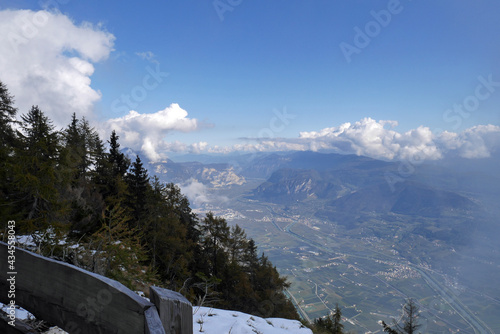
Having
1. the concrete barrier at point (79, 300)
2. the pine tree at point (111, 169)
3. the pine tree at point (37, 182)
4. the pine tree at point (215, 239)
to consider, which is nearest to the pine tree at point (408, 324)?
the pine tree at point (215, 239)

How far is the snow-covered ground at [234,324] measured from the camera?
4.72m

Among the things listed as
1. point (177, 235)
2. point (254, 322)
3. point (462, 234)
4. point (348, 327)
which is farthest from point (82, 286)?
point (462, 234)

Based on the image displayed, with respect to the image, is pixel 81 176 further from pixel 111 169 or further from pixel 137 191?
pixel 137 191

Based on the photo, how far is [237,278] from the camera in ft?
75.2

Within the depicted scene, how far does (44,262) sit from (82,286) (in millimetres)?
447

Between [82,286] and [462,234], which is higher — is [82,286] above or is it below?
above

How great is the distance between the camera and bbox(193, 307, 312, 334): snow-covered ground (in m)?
4.72

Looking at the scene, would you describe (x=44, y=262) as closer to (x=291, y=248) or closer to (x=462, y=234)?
(x=291, y=248)

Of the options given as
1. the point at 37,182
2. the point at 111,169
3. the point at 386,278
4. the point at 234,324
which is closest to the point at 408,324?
the point at 234,324

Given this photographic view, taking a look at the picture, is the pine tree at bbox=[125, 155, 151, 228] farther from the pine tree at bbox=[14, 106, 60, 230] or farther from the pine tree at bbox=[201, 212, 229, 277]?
the pine tree at bbox=[14, 106, 60, 230]

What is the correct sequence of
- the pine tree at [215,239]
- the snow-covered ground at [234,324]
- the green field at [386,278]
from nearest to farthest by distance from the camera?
the snow-covered ground at [234,324] → the pine tree at [215,239] → the green field at [386,278]

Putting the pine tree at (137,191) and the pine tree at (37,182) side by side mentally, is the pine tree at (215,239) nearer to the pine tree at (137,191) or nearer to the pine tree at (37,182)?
Result: the pine tree at (137,191)

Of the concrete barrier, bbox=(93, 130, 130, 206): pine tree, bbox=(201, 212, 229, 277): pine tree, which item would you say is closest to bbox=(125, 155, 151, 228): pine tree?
bbox=(93, 130, 130, 206): pine tree

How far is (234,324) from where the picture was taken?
5.07m
